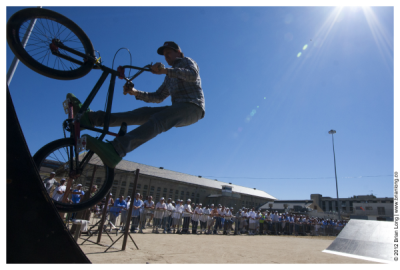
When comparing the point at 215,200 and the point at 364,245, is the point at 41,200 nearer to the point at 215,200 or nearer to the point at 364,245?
the point at 364,245

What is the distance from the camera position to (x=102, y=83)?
115 inches

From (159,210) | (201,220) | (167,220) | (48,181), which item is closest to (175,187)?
(201,220)

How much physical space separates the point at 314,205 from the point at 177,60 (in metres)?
65.5

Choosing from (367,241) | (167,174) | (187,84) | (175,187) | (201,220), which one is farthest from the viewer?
(167,174)

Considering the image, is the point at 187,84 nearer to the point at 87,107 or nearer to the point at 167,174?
the point at 87,107

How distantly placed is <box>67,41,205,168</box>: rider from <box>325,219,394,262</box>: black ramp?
6784 mm

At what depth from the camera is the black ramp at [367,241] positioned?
6699mm

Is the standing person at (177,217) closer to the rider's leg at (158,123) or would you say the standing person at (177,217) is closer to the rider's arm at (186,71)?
the rider's leg at (158,123)

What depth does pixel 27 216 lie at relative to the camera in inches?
60.5

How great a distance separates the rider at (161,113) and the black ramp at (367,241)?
678 cm

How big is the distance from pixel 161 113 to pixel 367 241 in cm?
851

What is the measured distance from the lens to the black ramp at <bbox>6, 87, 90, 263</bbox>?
58.4 inches

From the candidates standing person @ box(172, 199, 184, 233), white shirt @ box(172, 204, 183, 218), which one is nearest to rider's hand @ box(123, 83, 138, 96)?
standing person @ box(172, 199, 184, 233)

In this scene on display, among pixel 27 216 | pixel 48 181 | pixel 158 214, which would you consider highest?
pixel 48 181
